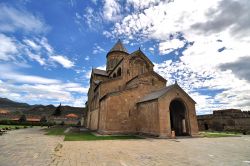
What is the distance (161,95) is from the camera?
18.4 m

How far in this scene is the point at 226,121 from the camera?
99.7 feet

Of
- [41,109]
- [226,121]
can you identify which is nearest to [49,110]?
[41,109]

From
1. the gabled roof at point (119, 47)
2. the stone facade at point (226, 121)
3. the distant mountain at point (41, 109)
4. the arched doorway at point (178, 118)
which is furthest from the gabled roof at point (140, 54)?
the distant mountain at point (41, 109)

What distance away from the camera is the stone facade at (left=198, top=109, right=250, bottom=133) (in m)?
28.1

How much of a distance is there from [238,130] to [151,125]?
1980cm

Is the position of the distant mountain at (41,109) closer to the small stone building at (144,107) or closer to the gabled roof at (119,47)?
the gabled roof at (119,47)

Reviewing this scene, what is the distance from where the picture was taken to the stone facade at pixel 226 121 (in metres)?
28.1

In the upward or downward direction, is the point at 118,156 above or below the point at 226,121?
below

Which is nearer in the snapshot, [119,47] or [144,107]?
[144,107]

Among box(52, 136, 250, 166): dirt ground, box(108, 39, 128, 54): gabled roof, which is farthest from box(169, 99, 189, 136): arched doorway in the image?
box(108, 39, 128, 54): gabled roof

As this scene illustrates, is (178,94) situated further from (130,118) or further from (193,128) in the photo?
(130,118)

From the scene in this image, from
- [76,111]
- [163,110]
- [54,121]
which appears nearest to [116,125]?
[163,110]

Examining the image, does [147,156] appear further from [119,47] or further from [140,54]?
[119,47]

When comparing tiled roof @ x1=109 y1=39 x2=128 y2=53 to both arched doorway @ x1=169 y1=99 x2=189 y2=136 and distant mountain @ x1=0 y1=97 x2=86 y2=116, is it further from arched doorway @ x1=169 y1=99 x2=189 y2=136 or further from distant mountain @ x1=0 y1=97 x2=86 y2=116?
distant mountain @ x1=0 y1=97 x2=86 y2=116
